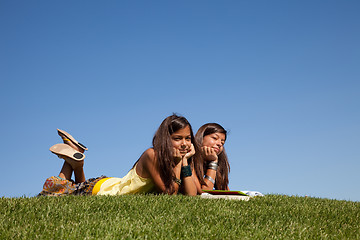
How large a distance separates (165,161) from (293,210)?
244 centimetres

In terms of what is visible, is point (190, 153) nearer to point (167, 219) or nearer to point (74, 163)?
point (167, 219)

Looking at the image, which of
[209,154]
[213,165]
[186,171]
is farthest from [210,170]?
[186,171]

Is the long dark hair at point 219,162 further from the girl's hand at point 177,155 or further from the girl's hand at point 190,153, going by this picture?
the girl's hand at point 177,155

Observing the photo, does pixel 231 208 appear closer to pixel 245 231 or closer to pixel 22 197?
pixel 245 231

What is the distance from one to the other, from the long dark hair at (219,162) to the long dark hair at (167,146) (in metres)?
1.10

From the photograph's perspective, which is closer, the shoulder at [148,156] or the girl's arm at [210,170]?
the shoulder at [148,156]

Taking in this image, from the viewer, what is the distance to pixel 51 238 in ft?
13.7

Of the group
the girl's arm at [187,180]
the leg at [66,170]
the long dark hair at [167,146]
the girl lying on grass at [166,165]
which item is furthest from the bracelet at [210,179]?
the leg at [66,170]

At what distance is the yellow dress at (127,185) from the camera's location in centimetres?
752

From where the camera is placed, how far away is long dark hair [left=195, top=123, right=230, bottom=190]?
28.5 feet

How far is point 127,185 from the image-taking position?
26.0ft

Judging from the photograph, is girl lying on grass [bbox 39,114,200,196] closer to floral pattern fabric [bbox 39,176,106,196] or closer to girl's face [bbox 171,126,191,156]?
girl's face [bbox 171,126,191,156]

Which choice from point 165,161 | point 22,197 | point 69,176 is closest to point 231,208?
point 165,161

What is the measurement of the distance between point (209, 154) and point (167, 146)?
1832 mm
